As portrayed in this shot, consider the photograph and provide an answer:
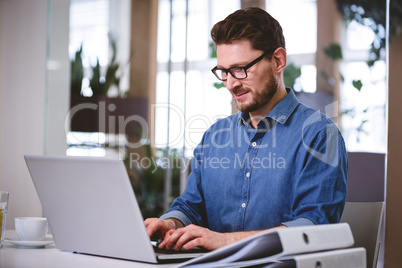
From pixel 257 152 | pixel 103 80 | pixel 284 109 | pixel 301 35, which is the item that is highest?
pixel 301 35

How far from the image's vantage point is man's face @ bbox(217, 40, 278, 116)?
1.81 meters

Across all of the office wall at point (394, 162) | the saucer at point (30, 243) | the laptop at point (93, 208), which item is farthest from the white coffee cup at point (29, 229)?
the office wall at point (394, 162)

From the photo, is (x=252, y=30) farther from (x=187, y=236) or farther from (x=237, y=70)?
(x=187, y=236)

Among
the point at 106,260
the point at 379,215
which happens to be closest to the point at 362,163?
the point at 379,215

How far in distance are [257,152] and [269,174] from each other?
0.39ft

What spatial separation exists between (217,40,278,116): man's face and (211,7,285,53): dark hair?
0.02 metres

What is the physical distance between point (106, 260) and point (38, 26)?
2.87 m

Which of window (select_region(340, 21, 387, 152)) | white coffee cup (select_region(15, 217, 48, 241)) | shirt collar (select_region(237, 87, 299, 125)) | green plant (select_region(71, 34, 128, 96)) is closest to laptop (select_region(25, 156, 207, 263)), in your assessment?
white coffee cup (select_region(15, 217, 48, 241))

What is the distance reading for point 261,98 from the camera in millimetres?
1841

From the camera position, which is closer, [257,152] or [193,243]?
[193,243]

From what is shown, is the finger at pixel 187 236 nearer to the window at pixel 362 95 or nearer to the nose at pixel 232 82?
the nose at pixel 232 82

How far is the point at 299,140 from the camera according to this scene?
1.69 m

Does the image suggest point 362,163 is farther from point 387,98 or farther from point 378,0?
point 378,0

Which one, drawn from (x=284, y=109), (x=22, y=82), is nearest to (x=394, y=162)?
(x=284, y=109)
